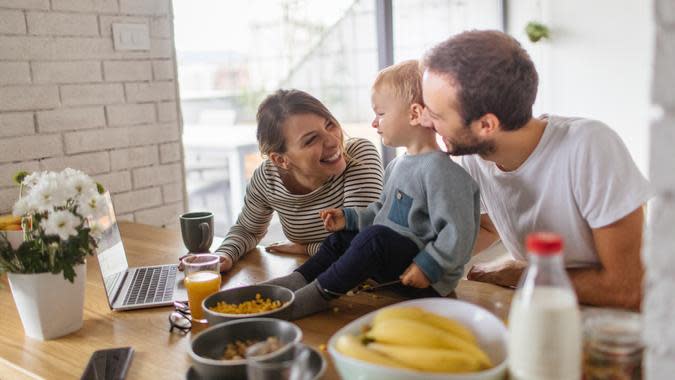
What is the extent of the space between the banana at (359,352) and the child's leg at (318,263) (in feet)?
1.79

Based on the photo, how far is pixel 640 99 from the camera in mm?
4070

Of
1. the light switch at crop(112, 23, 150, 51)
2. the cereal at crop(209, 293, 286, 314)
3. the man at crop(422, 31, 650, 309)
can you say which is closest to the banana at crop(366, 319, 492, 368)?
the cereal at crop(209, 293, 286, 314)

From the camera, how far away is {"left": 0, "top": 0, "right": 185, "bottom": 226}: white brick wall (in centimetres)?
214

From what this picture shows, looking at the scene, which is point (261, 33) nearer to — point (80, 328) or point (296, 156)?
point (296, 156)

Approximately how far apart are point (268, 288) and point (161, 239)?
90 centimetres

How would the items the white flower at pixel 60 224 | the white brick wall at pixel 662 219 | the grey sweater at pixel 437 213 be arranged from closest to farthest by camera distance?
the white brick wall at pixel 662 219 < the white flower at pixel 60 224 < the grey sweater at pixel 437 213

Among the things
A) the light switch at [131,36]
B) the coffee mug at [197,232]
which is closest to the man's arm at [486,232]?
the coffee mug at [197,232]

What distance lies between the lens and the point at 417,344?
0.86m

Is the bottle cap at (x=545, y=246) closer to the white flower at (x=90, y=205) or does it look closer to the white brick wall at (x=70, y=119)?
the white flower at (x=90, y=205)

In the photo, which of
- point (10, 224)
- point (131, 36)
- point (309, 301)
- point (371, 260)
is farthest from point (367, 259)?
point (131, 36)

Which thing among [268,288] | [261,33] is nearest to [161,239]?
[268,288]

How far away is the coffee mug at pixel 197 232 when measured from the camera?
5.80 ft

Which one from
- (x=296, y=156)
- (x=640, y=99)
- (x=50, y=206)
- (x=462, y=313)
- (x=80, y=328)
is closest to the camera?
(x=462, y=313)

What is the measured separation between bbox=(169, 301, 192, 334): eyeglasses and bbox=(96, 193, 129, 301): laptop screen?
193 millimetres
